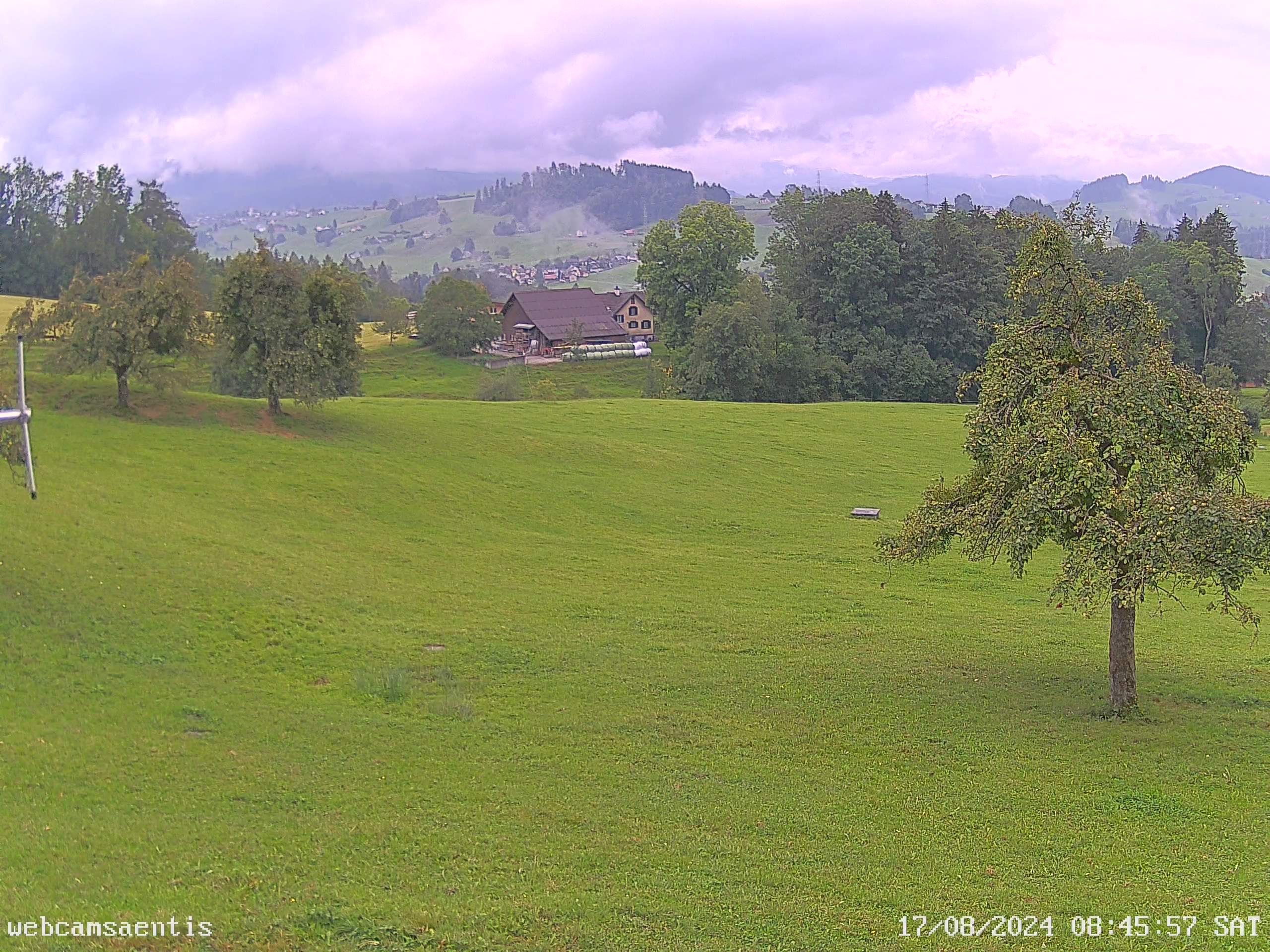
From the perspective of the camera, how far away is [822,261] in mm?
94625

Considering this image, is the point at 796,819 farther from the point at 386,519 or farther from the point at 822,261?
the point at 822,261

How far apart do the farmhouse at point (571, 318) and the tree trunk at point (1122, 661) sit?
9987 cm

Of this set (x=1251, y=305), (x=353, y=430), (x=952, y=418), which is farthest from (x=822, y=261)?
(x=353, y=430)

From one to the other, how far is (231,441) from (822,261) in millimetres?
62851

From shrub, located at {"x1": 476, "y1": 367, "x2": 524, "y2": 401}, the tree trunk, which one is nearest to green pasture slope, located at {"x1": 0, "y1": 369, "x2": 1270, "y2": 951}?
the tree trunk

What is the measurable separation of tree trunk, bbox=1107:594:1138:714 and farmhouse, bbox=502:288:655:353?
328 feet

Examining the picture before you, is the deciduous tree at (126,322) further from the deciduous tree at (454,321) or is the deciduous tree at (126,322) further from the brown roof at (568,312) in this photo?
the brown roof at (568,312)

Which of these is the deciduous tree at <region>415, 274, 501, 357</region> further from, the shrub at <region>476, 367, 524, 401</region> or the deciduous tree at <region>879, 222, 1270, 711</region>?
the deciduous tree at <region>879, 222, 1270, 711</region>

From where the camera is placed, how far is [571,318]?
12550 cm

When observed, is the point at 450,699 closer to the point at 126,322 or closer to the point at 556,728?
the point at 556,728

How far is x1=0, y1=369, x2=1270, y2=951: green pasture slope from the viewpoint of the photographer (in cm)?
1414

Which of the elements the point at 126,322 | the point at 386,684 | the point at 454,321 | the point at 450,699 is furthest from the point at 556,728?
the point at 454,321

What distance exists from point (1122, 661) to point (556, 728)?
37.9ft

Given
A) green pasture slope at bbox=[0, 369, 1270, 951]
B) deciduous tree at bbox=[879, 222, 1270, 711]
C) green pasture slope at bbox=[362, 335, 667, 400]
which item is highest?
green pasture slope at bbox=[362, 335, 667, 400]
